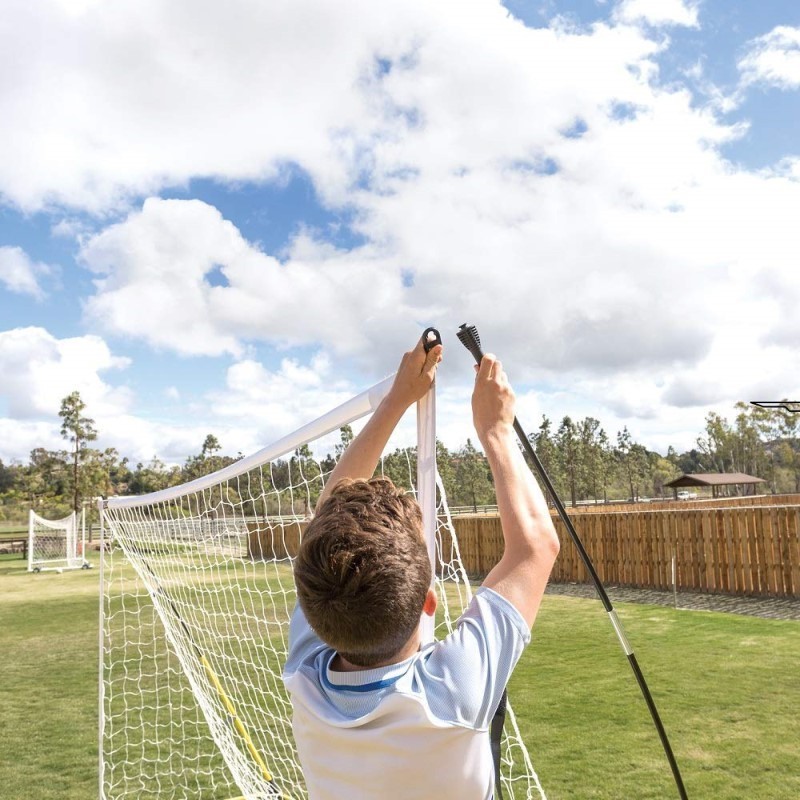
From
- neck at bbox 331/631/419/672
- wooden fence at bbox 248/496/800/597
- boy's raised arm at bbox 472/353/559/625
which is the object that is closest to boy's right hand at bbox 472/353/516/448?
boy's raised arm at bbox 472/353/559/625

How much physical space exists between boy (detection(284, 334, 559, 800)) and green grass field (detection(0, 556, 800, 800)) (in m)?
3.55

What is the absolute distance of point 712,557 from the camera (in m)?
13.0

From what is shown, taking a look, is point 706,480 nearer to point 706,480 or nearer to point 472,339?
point 706,480

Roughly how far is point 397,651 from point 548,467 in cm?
5657

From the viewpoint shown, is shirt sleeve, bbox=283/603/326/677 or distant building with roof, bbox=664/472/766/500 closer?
shirt sleeve, bbox=283/603/326/677

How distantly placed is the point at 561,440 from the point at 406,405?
58.0 metres

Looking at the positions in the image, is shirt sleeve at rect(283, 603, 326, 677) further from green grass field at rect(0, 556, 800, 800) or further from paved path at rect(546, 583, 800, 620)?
paved path at rect(546, 583, 800, 620)

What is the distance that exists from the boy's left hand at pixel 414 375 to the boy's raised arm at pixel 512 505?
265mm

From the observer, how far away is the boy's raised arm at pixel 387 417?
1.83 m

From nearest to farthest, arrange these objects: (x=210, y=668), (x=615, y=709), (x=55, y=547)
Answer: (x=210, y=668) < (x=615, y=709) < (x=55, y=547)

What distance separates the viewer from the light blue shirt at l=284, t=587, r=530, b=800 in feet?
4.06

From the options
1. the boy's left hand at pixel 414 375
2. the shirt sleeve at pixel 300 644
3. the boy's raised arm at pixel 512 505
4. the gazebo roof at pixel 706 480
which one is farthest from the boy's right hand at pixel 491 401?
the gazebo roof at pixel 706 480

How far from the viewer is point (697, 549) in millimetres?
13266

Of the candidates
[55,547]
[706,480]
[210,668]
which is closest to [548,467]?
[706,480]
